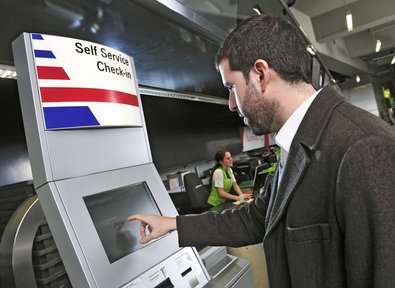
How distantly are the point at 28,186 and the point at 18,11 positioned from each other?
955mm

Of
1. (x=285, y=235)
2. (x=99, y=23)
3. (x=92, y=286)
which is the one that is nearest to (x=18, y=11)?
(x=99, y=23)

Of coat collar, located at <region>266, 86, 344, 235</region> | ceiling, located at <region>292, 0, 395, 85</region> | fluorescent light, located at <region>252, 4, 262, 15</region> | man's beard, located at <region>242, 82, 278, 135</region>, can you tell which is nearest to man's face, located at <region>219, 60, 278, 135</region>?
man's beard, located at <region>242, 82, 278, 135</region>

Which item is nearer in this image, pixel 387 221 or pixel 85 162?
pixel 387 221

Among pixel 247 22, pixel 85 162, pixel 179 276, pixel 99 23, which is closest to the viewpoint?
pixel 247 22

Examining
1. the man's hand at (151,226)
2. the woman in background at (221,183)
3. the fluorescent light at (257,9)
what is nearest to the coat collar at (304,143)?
the man's hand at (151,226)

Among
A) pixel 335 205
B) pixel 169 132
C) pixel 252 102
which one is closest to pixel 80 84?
pixel 252 102

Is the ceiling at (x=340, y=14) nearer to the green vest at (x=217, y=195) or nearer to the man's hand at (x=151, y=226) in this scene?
the green vest at (x=217, y=195)

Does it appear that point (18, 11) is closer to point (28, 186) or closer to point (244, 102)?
point (28, 186)

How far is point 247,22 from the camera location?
2.96 ft

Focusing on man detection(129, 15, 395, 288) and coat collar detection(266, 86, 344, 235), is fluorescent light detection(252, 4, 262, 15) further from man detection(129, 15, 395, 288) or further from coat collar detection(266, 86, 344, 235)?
coat collar detection(266, 86, 344, 235)

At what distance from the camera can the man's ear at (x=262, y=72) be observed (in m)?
0.85

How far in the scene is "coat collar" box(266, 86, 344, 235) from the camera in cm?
74

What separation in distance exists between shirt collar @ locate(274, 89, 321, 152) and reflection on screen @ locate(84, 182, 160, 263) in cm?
58

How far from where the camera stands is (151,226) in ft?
3.53
